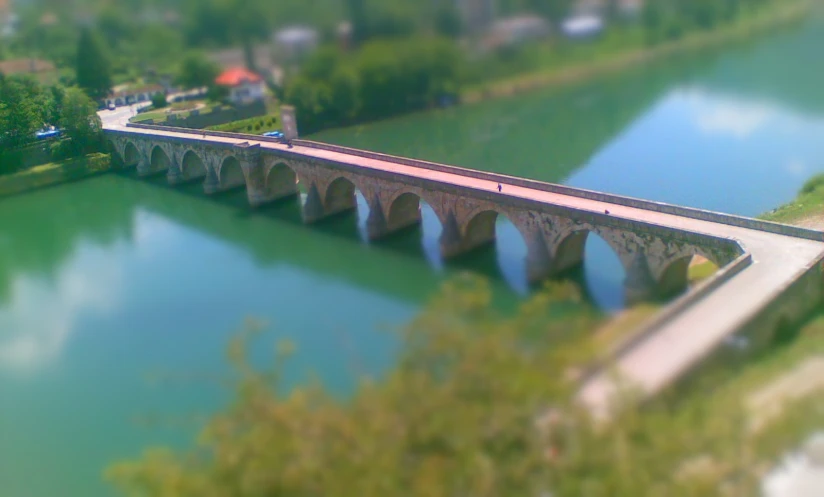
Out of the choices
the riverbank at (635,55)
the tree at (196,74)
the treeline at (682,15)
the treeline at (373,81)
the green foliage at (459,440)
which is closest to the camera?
the green foliage at (459,440)

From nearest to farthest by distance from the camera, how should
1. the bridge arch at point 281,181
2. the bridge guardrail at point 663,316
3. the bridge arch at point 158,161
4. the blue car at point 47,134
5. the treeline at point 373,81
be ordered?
the bridge guardrail at point 663,316 → the bridge arch at point 281,181 → the bridge arch at point 158,161 → the blue car at point 47,134 → the treeline at point 373,81

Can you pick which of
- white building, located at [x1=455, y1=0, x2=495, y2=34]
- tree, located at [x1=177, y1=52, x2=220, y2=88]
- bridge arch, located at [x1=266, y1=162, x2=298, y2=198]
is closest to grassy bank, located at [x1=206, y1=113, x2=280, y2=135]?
→ tree, located at [x1=177, y1=52, x2=220, y2=88]

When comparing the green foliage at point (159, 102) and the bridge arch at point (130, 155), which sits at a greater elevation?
the green foliage at point (159, 102)

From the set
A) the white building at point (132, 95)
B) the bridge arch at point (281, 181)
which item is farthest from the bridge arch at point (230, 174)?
the white building at point (132, 95)

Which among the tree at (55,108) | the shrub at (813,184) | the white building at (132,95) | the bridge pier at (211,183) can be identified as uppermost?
the tree at (55,108)

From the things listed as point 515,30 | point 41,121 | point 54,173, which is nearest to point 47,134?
point 41,121

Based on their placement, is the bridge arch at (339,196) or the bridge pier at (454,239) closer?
the bridge pier at (454,239)

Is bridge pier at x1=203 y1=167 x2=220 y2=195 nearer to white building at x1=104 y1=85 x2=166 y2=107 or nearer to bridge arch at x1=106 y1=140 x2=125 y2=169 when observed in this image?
bridge arch at x1=106 y1=140 x2=125 y2=169

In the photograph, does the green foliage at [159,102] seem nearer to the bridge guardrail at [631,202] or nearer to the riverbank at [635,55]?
the riverbank at [635,55]
